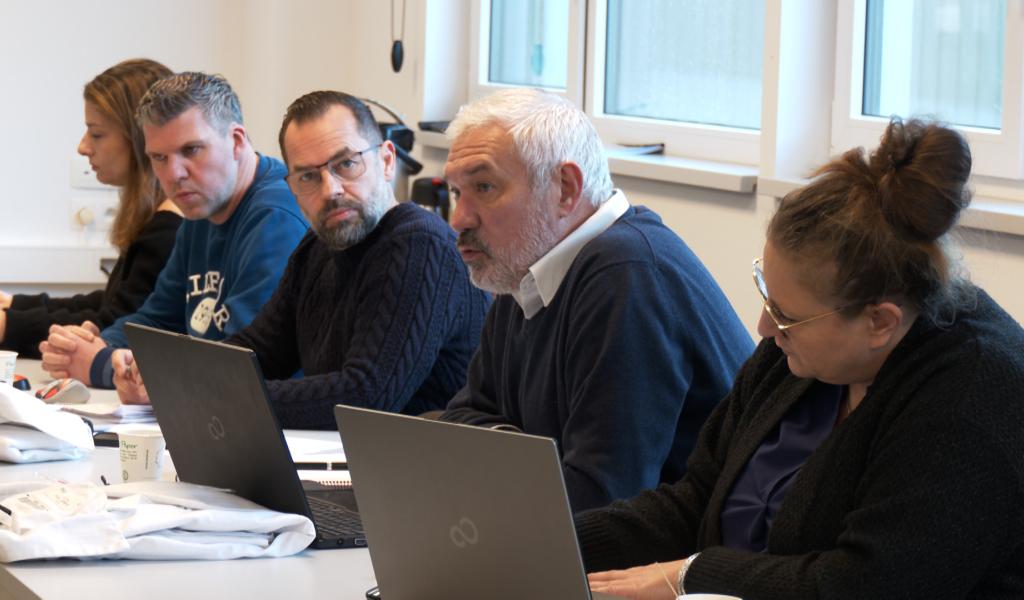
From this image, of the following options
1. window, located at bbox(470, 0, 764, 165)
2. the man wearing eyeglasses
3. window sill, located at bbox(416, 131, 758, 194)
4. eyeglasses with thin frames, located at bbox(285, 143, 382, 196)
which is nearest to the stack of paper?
the man wearing eyeglasses

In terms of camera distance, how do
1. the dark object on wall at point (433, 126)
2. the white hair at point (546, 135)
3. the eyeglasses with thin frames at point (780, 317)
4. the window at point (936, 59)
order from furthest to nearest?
the dark object on wall at point (433, 126)
the window at point (936, 59)
the white hair at point (546, 135)
the eyeglasses with thin frames at point (780, 317)

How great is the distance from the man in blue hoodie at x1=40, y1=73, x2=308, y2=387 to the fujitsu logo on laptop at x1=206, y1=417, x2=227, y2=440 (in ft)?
3.96

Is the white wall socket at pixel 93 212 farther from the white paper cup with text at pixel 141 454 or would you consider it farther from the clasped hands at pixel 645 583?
the clasped hands at pixel 645 583

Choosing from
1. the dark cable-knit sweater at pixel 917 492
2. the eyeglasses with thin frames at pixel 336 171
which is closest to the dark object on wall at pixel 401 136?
the eyeglasses with thin frames at pixel 336 171

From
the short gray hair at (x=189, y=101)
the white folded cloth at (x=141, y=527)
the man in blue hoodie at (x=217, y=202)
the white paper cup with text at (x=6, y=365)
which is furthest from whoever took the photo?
the short gray hair at (x=189, y=101)

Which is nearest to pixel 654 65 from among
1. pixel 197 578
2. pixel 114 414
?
pixel 114 414

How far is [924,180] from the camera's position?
1447 mm

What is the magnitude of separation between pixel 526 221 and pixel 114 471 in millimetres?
780

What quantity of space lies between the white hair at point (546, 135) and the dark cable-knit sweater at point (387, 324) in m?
0.49

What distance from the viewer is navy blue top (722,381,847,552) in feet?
5.50

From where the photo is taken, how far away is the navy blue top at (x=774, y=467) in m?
1.68

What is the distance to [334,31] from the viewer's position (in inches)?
195

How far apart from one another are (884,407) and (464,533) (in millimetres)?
513

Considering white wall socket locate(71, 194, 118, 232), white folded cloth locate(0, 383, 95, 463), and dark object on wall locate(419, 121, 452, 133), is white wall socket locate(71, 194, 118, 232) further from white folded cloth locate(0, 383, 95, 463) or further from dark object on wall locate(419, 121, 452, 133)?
white folded cloth locate(0, 383, 95, 463)
